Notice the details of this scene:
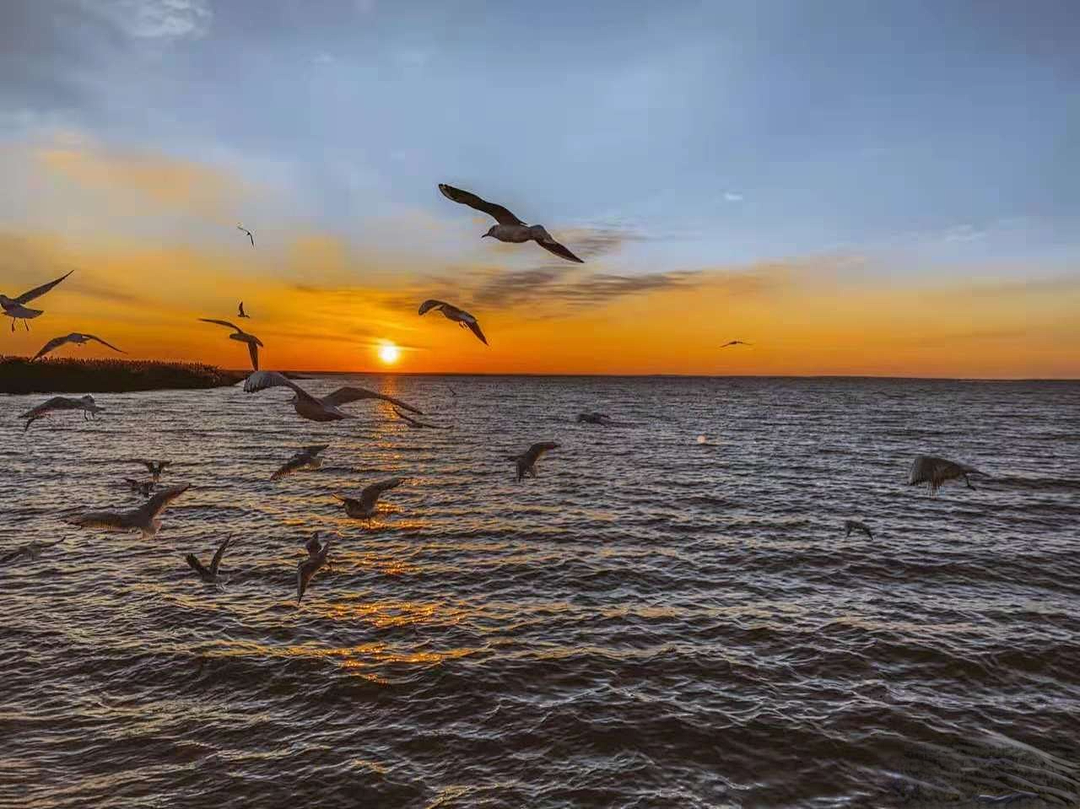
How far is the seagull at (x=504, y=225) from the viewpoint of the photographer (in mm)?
6836

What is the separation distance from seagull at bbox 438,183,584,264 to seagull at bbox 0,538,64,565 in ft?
59.6

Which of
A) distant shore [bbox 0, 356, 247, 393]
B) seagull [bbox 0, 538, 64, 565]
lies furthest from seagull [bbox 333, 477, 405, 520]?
distant shore [bbox 0, 356, 247, 393]

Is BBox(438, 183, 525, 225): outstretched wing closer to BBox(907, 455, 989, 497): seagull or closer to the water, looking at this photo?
the water

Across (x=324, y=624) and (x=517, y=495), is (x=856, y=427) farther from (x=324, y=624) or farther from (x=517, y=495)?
(x=324, y=624)

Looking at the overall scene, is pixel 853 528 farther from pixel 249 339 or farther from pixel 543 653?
pixel 249 339

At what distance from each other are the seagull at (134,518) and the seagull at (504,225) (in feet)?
21.8

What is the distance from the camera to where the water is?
29.1 ft

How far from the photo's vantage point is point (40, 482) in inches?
1123

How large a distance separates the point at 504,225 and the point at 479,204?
386 mm

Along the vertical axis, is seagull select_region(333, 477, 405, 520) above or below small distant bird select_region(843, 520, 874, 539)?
above

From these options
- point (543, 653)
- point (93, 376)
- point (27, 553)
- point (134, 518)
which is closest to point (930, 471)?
point (543, 653)

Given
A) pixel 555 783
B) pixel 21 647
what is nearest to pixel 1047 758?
pixel 555 783

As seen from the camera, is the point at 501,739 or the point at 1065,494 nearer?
the point at 501,739

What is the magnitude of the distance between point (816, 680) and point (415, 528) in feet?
48.0
